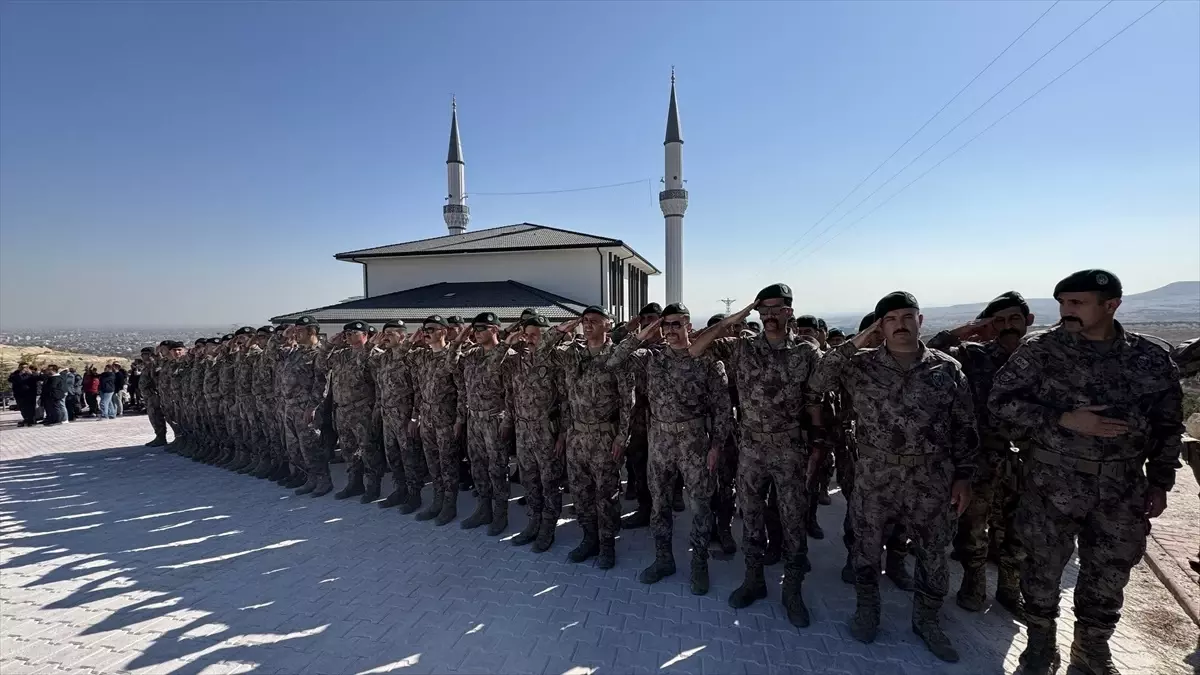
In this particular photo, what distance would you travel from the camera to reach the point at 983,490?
3680 mm

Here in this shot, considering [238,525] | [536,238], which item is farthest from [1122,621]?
[536,238]

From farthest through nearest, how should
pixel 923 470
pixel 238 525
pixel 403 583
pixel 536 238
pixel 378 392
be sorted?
pixel 536 238
pixel 378 392
pixel 238 525
pixel 403 583
pixel 923 470

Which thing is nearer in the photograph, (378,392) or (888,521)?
(888,521)

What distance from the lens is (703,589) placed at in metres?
3.88

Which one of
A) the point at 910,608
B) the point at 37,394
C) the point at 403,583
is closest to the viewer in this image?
the point at 910,608

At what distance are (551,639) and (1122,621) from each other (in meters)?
4.16

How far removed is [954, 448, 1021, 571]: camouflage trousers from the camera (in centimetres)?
356

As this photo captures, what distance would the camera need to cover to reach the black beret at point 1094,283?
2.71m

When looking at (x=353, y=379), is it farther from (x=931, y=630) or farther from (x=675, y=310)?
(x=931, y=630)

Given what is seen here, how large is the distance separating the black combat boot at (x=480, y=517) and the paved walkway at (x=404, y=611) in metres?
0.13

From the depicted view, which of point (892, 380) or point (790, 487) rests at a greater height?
point (892, 380)

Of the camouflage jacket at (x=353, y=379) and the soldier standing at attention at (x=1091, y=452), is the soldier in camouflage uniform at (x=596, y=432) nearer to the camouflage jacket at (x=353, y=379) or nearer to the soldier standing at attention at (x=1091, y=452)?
the soldier standing at attention at (x=1091, y=452)

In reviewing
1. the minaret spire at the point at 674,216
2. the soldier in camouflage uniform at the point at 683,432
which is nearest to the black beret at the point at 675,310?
the soldier in camouflage uniform at the point at 683,432

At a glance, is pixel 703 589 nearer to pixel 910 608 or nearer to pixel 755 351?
pixel 910 608
